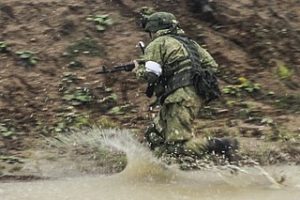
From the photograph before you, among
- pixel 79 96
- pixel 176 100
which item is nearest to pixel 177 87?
pixel 176 100

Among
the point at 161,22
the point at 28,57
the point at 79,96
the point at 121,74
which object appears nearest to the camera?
the point at 161,22

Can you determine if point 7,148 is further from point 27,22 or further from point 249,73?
point 249,73

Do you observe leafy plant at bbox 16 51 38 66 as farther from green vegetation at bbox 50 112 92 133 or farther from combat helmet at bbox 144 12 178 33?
combat helmet at bbox 144 12 178 33

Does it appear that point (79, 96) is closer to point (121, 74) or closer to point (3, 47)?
point (121, 74)

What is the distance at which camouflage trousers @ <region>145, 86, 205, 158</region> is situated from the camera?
823cm

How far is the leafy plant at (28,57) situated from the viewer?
1050cm

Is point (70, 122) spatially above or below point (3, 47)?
below

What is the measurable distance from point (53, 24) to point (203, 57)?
329 centimetres

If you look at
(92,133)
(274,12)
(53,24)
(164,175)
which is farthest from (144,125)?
(274,12)

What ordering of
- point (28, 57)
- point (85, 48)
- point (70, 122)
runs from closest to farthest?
point (70, 122) → point (28, 57) → point (85, 48)

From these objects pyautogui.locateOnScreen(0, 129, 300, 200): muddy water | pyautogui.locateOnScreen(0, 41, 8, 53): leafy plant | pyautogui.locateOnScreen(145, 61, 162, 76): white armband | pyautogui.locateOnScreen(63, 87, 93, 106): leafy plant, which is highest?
pyautogui.locateOnScreen(145, 61, 162, 76): white armband

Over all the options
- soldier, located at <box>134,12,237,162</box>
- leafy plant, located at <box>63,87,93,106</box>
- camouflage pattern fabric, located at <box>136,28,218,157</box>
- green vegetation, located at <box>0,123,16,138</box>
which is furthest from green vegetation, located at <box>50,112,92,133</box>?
camouflage pattern fabric, located at <box>136,28,218,157</box>

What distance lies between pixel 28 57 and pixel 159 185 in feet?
10.9

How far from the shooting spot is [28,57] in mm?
10539
